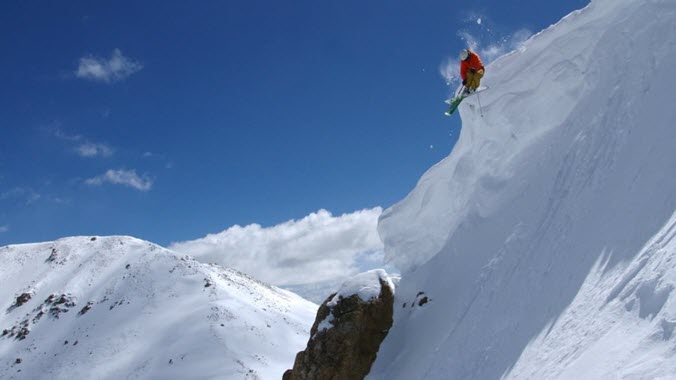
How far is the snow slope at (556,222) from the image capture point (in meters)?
9.62

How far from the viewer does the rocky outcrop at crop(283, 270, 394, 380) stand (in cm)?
2069

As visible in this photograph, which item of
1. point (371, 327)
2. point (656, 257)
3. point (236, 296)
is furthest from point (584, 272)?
point (236, 296)

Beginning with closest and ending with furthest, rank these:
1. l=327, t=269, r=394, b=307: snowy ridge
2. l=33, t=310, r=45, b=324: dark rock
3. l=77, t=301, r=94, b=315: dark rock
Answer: l=327, t=269, r=394, b=307: snowy ridge → l=33, t=310, r=45, b=324: dark rock → l=77, t=301, r=94, b=315: dark rock

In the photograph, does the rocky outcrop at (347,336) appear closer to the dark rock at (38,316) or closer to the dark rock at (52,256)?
the dark rock at (38,316)

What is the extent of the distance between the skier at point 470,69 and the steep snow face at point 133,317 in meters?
49.1

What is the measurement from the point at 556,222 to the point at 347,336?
31.3 ft

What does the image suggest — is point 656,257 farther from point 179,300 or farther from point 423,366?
point 179,300

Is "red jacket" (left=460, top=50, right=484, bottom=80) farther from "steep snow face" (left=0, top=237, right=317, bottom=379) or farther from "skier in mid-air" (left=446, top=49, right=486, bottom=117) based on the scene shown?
"steep snow face" (left=0, top=237, right=317, bottom=379)

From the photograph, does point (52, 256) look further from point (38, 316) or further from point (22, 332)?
point (22, 332)

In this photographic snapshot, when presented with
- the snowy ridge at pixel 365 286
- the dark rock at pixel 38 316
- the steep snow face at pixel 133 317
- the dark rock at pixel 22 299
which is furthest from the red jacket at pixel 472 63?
the dark rock at pixel 22 299

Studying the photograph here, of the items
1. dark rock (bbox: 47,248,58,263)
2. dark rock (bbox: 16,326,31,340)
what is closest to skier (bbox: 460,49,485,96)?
dark rock (bbox: 16,326,31,340)

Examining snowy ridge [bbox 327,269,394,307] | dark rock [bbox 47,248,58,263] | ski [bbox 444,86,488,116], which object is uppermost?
dark rock [bbox 47,248,58,263]

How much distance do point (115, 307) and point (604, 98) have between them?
92.1m

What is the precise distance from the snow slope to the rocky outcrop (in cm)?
64
